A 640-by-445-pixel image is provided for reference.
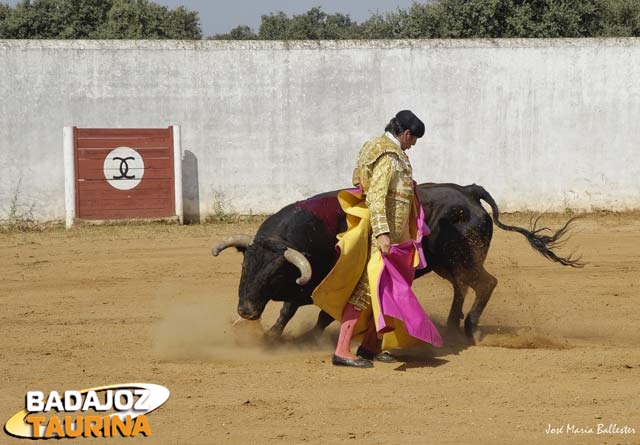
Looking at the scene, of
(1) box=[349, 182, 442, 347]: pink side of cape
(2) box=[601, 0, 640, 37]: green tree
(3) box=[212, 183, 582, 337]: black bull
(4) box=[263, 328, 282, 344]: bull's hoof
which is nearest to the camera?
(1) box=[349, 182, 442, 347]: pink side of cape

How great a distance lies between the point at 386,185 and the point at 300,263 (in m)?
0.65

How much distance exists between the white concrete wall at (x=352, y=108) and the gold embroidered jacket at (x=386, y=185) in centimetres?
761

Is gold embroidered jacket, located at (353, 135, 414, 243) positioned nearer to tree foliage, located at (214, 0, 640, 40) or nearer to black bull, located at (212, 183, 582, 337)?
black bull, located at (212, 183, 582, 337)

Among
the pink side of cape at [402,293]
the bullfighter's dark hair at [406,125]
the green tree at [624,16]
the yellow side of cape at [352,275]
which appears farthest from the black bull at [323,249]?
the green tree at [624,16]

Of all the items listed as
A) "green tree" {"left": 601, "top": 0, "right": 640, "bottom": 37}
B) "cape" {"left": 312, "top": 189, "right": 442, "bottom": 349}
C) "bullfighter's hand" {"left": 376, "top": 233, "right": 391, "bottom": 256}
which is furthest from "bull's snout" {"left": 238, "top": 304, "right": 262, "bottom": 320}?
"green tree" {"left": 601, "top": 0, "right": 640, "bottom": 37}

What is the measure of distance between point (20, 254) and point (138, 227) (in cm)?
220

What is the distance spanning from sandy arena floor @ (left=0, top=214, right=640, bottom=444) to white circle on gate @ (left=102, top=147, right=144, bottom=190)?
104 inches

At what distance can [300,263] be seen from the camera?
5.88 meters

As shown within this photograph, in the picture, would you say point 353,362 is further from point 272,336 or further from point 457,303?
point 457,303

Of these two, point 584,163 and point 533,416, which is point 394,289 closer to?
point 533,416

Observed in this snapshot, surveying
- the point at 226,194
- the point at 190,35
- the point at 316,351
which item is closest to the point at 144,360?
the point at 316,351

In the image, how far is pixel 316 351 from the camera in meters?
6.45

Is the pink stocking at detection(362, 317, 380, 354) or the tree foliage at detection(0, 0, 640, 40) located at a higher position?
the tree foliage at detection(0, 0, 640, 40)

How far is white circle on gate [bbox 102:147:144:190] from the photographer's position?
12805 millimetres
